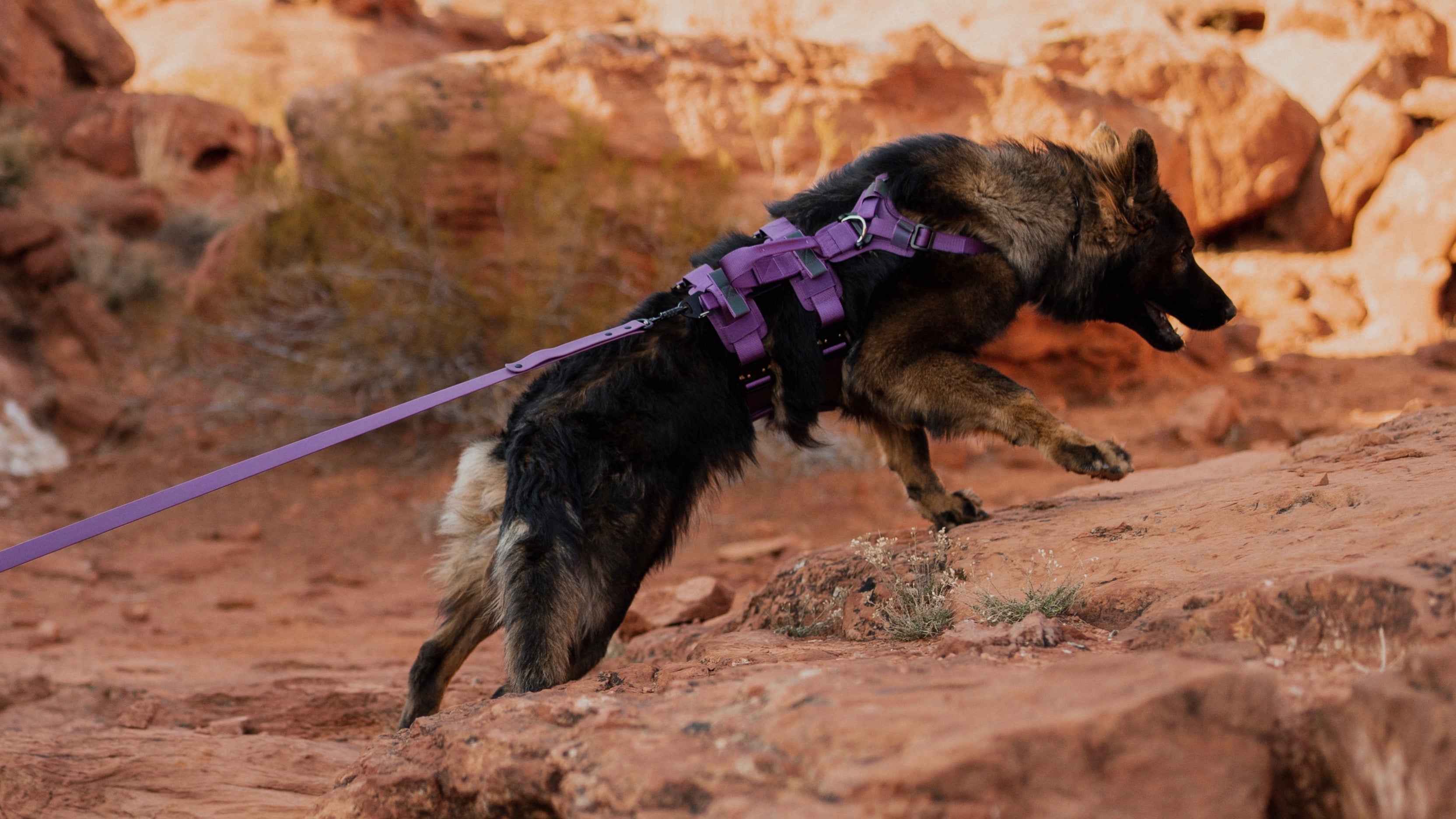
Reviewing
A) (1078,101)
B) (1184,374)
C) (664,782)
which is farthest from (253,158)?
(664,782)

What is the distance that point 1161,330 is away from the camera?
14.8 feet

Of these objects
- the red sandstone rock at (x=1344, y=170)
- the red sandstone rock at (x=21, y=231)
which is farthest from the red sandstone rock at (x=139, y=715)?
the red sandstone rock at (x=1344, y=170)

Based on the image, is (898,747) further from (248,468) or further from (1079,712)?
(248,468)

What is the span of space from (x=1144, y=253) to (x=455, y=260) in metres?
7.32

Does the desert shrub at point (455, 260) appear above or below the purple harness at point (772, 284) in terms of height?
below

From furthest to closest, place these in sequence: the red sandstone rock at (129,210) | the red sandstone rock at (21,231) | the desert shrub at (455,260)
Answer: the red sandstone rock at (129,210) → the red sandstone rock at (21,231) → the desert shrub at (455,260)

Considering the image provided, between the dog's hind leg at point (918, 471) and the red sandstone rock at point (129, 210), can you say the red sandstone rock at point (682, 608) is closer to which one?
the dog's hind leg at point (918, 471)

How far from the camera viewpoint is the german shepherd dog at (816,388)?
3.13m

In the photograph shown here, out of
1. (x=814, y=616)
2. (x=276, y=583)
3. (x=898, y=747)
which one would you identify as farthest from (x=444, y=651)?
(x=276, y=583)

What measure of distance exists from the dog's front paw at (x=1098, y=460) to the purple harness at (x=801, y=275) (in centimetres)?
87

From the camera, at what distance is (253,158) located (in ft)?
56.7

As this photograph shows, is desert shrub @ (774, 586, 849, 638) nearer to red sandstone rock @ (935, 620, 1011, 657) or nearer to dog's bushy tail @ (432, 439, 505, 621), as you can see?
red sandstone rock @ (935, 620, 1011, 657)

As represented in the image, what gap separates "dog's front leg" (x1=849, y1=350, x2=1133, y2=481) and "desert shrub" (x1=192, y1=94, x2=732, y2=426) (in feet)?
18.8

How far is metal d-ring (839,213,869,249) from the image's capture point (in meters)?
3.73
